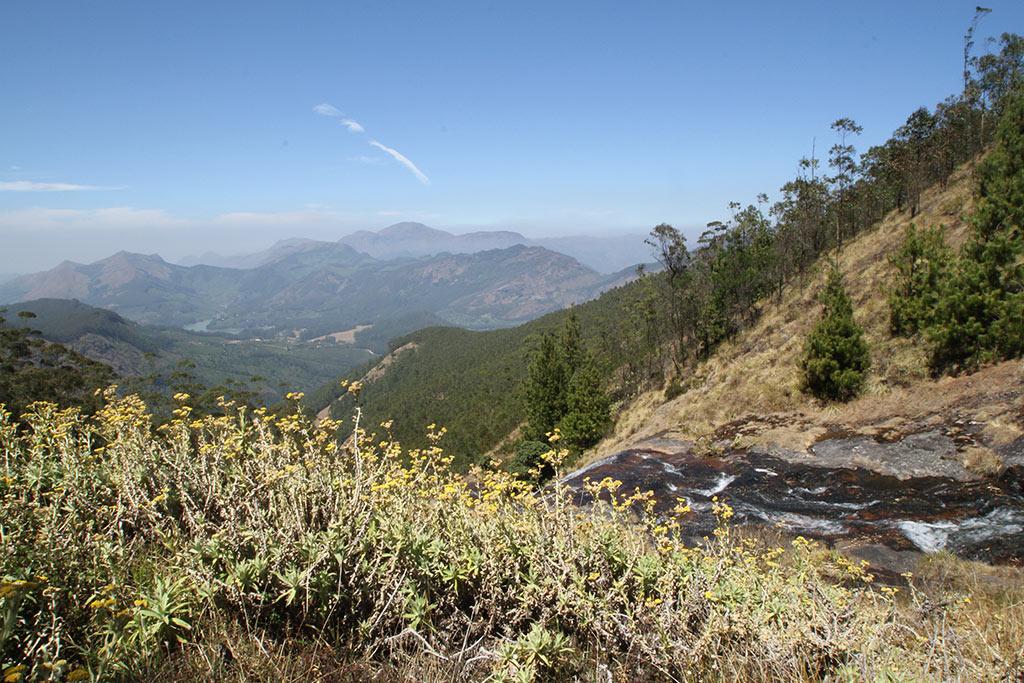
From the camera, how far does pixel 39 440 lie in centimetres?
451

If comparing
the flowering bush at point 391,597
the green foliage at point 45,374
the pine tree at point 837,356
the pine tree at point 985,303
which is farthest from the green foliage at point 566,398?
the flowering bush at point 391,597

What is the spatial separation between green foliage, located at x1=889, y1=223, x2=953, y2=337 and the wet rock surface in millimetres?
6456

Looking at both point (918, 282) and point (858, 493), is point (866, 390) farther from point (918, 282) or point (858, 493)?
point (858, 493)

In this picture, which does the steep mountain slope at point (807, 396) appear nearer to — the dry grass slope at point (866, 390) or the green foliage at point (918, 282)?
the dry grass slope at point (866, 390)

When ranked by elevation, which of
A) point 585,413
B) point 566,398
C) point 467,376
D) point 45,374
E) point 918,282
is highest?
point 918,282

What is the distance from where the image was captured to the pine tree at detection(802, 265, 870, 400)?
17.2 meters

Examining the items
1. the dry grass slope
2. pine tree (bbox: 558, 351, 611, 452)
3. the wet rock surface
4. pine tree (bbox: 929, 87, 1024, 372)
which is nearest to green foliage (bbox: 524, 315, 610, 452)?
pine tree (bbox: 558, 351, 611, 452)

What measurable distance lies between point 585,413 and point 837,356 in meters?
13.0

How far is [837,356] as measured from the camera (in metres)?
17.5

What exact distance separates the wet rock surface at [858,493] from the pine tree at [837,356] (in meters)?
3.34

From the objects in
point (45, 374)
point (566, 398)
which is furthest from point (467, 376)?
point (45, 374)

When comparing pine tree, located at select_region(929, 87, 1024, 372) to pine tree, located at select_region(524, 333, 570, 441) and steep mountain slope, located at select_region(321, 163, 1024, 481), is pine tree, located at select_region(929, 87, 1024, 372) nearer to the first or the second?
steep mountain slope, located at select_region(321, 163, 1024, 481)

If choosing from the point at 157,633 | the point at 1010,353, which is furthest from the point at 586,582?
the point at 1010,353

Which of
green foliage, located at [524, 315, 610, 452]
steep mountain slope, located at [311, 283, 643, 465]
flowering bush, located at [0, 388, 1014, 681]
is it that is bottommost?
steep mountain slope, located at [311, 283, 643, 465]
